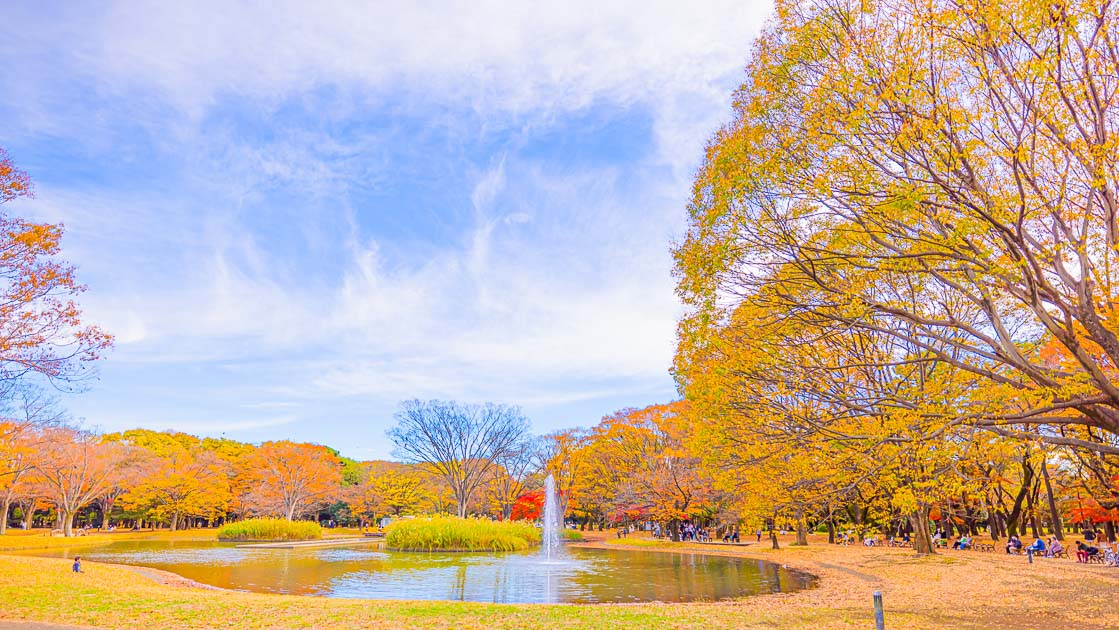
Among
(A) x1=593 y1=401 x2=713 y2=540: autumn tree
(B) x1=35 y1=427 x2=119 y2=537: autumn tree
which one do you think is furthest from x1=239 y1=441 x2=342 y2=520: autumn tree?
(A) x1=593 y1=401 x2=713 y2=540: autumn tree

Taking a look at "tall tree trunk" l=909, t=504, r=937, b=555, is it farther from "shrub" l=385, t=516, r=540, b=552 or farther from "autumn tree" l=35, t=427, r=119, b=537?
"autumn tree" l=35, t=427, r=119, b=537

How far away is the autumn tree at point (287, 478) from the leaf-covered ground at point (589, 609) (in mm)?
38906

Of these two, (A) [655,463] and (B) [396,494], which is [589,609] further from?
(B) [396,494]

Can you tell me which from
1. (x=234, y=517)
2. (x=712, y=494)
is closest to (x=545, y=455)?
(x=712, y=494)

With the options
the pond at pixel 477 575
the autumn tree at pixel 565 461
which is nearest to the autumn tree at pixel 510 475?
the autumn tree at pixel 565 461

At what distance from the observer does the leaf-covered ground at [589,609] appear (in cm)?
1009

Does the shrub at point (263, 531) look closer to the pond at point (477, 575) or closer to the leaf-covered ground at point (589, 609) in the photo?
the pond at point (477, 575)

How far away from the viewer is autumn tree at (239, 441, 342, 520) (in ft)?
176

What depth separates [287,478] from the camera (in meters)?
54.0

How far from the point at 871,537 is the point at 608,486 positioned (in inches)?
749

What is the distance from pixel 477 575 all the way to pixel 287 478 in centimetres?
3914

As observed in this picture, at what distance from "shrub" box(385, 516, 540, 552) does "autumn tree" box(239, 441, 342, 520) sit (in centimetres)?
2338

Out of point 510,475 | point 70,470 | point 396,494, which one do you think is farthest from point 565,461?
point 70,470

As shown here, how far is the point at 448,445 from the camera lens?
5234 cm
